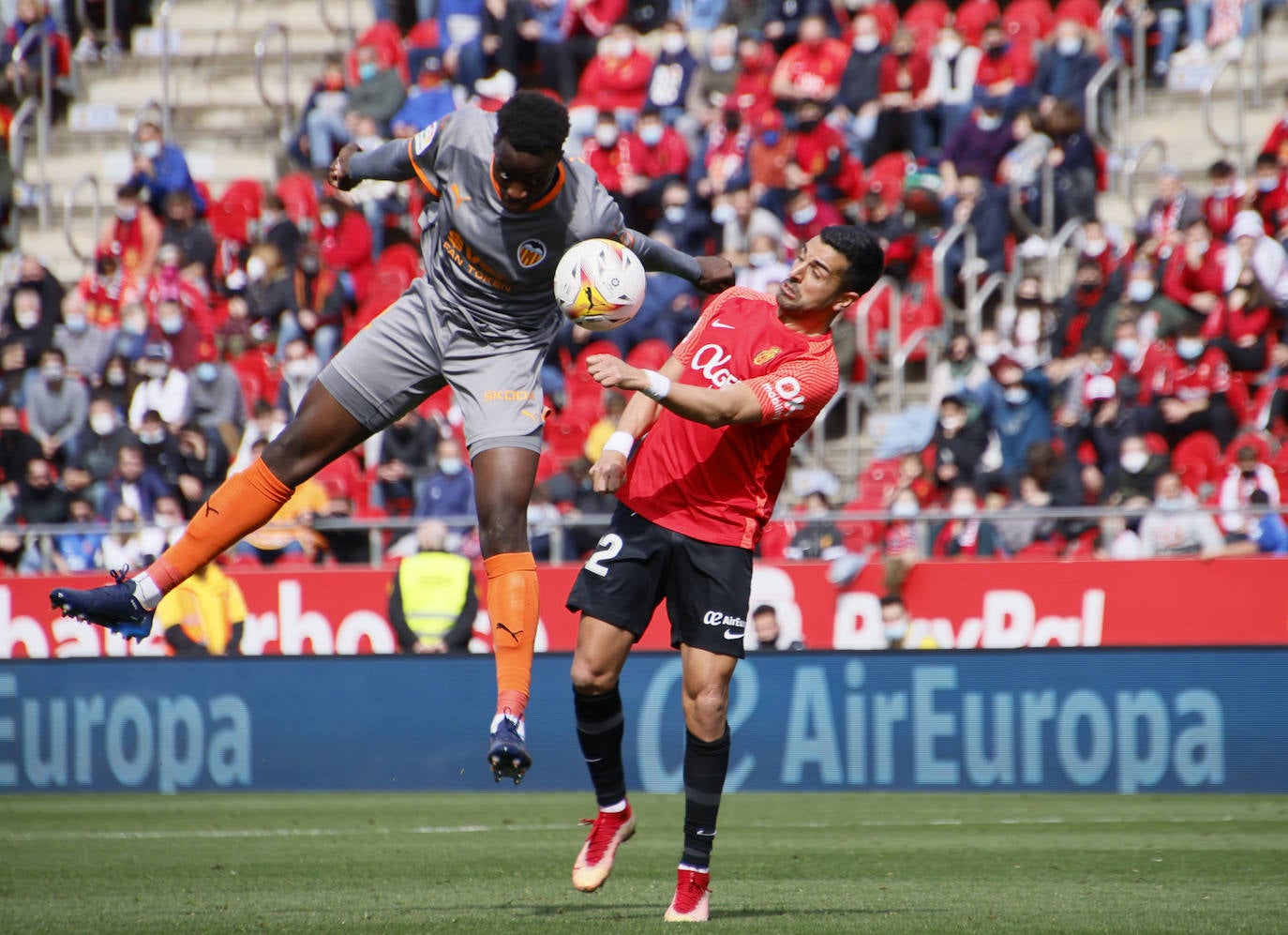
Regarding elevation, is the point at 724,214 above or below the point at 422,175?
above

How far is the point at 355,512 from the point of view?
648 inches

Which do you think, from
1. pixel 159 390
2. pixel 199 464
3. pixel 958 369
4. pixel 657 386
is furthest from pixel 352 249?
pixel 657 386

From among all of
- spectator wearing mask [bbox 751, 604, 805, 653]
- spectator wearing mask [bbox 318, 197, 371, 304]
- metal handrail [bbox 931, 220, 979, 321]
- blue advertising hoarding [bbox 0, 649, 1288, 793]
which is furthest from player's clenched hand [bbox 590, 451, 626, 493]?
spectator wearing mask [bbox 318, 197, 371, 304]

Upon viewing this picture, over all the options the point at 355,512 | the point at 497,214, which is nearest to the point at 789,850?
the point at 497,214

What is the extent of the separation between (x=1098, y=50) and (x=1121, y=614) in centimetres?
657

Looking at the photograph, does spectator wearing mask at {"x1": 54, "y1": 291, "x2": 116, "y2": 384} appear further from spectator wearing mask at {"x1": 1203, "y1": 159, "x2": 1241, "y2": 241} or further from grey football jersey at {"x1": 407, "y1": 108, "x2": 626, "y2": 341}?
grey football jersey at {"x1": 407, "y1": 108, "x2": 626, "y2": 341}

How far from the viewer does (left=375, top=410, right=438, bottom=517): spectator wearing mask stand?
52.5ft

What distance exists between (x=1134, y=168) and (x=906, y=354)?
3110mm

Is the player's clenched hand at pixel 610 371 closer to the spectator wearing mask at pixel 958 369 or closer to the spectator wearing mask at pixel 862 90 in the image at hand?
the spectator wearing mask at pixel 958 369

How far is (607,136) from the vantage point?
1823 cm

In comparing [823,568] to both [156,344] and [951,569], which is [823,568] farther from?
[156,344]

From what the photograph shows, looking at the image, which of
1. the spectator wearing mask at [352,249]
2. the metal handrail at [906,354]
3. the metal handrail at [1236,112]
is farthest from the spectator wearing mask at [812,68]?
the spectator wearing mask at [352,249]

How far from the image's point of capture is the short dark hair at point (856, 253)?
6.87 meters

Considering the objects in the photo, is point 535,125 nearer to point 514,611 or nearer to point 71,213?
point 514,611
